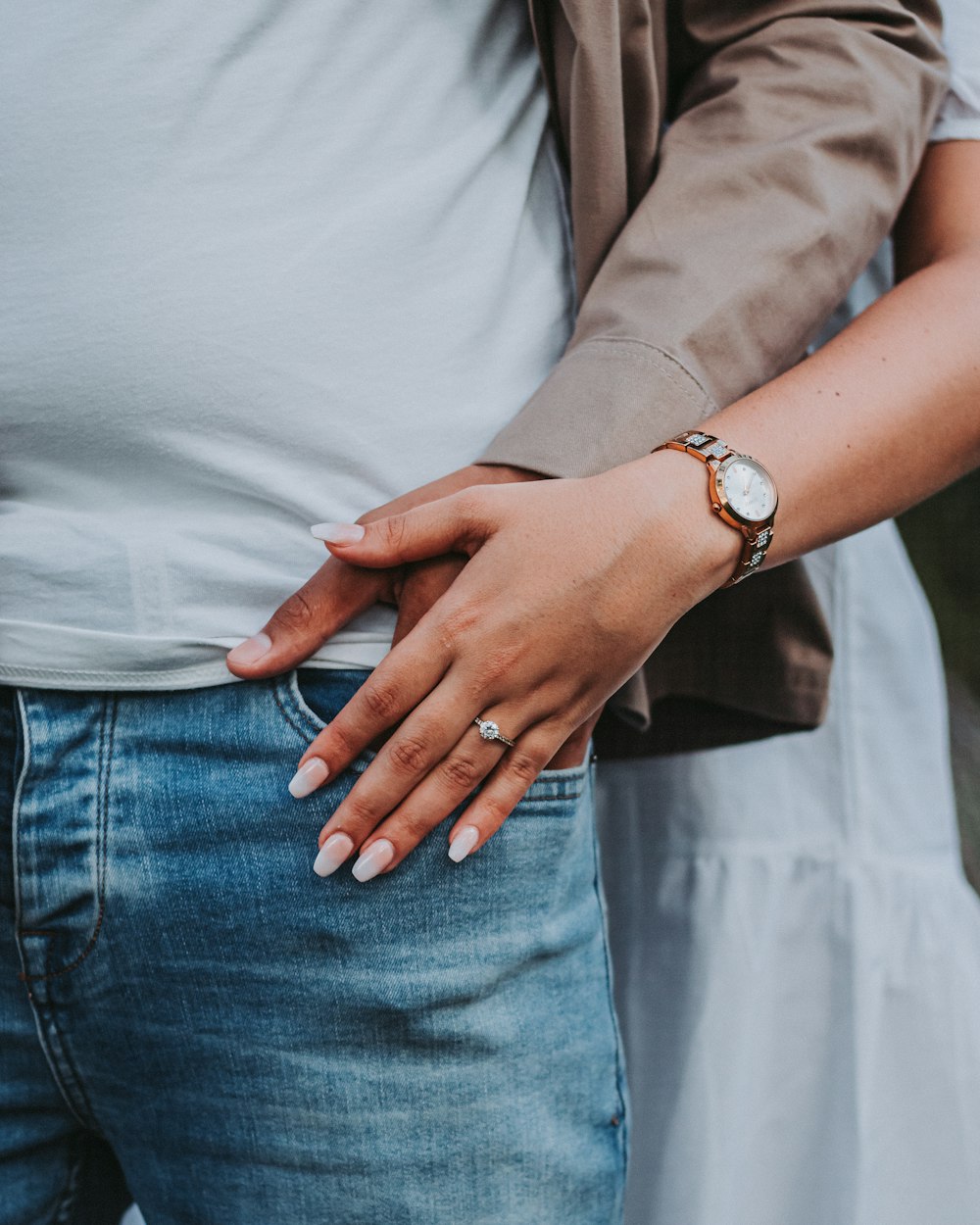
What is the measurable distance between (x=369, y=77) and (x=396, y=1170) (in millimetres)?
771

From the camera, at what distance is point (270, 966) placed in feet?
2.14

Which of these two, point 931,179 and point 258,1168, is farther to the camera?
point 931,179

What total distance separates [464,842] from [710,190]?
52 cm

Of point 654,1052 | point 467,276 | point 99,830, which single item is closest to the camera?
point 99,830

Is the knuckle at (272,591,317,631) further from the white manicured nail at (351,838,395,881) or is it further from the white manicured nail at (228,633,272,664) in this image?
the white manicured nail at (351,838,395,881)

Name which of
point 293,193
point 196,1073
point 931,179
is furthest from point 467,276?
point 196,1073

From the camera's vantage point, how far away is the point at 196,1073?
2.23ft

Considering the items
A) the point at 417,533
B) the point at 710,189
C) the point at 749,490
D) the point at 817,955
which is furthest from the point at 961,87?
the point at 817,955

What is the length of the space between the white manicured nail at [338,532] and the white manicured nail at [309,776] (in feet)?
0.46

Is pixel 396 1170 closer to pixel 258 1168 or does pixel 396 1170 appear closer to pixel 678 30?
pixel 258 1168

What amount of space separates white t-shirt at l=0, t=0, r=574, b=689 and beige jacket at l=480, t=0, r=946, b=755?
0.11 m

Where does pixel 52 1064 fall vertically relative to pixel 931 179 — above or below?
below

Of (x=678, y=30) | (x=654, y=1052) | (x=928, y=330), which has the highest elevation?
(x=678, y=30)

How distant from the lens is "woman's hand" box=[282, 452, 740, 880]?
0.62 m
